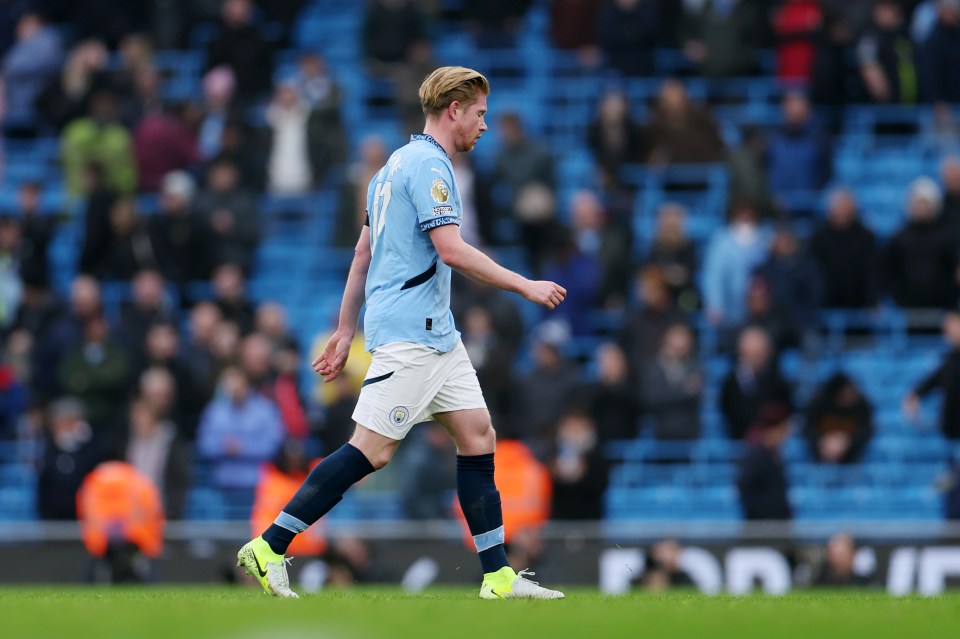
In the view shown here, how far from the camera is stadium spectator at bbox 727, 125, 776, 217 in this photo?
1755 cm

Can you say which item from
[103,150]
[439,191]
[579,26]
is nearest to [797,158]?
[579,26]

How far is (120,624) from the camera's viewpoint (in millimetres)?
5973

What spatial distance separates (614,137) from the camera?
1833 centimetres

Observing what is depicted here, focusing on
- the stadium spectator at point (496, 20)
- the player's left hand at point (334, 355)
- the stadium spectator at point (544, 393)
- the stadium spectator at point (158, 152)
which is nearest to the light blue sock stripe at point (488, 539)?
the player's left hand at point (334, 355)

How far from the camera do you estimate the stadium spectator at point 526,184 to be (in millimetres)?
17500

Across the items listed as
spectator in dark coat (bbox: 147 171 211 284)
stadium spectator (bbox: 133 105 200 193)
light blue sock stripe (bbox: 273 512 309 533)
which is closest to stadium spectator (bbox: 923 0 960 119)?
spectator in dark coat (bbox: 147 171 211 284)

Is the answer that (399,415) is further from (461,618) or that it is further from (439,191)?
(461,618)

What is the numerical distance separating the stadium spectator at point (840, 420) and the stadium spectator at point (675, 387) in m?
1.08

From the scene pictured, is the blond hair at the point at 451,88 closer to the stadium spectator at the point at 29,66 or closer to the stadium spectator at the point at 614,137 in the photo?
the stadium spectator at the point at 614,137

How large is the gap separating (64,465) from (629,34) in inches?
320

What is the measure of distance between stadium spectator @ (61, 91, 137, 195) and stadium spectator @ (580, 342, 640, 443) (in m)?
6.41

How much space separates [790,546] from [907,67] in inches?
295

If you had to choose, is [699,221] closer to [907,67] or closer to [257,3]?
[907,67]

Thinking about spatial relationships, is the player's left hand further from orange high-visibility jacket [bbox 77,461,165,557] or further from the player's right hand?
orange high-visibility jacket [bbox 77,461,165,557]
